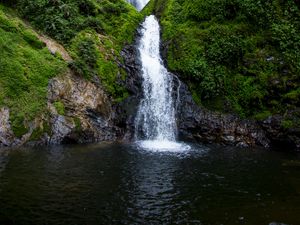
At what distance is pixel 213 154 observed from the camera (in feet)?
72.7

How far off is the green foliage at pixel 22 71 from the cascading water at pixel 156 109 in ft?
21.9

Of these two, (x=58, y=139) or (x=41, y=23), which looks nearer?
(x=58, y=139)

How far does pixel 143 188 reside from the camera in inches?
558

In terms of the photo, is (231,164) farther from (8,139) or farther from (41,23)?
(41,23)

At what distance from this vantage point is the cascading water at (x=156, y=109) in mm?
27250

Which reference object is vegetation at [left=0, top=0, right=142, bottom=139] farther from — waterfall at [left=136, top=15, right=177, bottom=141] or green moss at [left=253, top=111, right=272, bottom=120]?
green moss at [left=253, top=111, right=272, bottom=120]

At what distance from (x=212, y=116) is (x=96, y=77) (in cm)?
903

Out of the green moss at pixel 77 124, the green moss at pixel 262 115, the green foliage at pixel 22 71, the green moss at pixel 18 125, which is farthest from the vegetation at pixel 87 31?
the green moss at pixel 262 115

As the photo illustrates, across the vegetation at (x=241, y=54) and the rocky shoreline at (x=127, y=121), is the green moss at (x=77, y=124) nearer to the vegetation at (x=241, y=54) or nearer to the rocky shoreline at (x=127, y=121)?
the rocky shoreline at (x=127, y=121)

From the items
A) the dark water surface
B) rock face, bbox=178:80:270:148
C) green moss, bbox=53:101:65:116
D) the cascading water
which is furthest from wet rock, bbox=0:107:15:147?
rock face, bbox=178:80:270:148

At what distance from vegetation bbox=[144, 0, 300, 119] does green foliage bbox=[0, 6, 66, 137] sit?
34.5ft

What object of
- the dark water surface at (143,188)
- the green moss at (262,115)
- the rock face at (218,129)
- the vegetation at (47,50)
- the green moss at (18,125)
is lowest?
the dark water surface at (143,188)

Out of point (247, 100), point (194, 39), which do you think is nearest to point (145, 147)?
point (247, 100)

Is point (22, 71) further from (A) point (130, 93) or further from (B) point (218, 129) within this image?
(B) point (218, 129)
